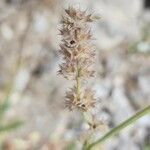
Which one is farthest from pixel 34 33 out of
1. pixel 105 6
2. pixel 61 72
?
pixel 61 72

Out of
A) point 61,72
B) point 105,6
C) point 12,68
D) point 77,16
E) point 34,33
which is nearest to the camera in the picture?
point 77,16

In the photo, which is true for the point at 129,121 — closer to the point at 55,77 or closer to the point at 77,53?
the point at 77,53

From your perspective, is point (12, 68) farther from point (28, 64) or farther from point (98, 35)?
point (98, 35)

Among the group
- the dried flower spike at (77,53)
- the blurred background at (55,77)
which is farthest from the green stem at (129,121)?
the blurred background at (55,77)

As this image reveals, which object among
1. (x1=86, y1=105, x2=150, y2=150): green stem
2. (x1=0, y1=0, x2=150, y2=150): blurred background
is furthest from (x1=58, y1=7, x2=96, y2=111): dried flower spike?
(x1=0, y1=0, x2=150, y2=150): blurred background

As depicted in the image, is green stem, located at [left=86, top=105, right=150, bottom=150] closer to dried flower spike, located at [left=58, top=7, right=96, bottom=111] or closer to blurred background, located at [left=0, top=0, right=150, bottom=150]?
dried flower spike, located at [left=58, top=7, right=96, bottom=111]

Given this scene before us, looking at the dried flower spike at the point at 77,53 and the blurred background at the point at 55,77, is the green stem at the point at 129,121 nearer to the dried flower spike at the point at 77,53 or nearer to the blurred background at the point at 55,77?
the dried flower spike at the point at 77,53

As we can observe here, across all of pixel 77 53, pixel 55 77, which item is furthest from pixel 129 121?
pixel 55 77
